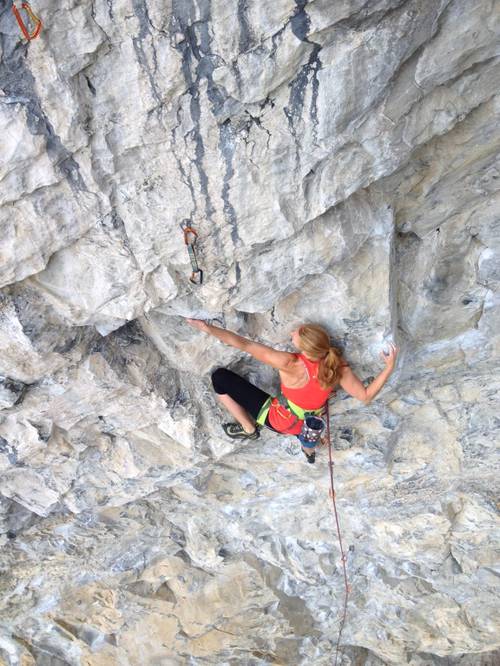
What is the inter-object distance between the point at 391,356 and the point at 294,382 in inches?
21.7

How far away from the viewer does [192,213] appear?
2770mm

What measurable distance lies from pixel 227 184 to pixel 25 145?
0.83 metres

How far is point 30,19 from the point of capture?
2.21 metres

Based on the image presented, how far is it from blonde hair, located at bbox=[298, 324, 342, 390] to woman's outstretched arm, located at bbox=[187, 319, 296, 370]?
0.12m

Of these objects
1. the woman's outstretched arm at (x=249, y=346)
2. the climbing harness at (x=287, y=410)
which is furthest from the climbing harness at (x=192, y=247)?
the climbing harness at (x=287, y=410)

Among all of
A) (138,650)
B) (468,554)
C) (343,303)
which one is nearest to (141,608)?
(138,650)

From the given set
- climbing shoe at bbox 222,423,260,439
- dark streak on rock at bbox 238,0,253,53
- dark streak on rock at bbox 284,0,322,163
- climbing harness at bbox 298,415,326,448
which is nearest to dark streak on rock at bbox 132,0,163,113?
dark streak on rock at bbox 238,0,253,53

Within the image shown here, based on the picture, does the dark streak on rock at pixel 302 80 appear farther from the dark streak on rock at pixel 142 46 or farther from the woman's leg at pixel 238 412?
the woman's leg at pixel 238 412

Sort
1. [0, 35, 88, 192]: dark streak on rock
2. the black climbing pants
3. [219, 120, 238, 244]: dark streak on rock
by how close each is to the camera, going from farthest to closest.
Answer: the black climbing pants, [219, 120, 238, 244]: dark streak on rock, [0, 35, 88, 192]: dark streak on rock

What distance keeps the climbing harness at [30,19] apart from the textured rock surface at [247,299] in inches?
1.3

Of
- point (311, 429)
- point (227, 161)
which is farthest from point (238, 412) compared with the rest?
point (227, 161)

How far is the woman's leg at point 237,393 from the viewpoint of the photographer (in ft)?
12.3

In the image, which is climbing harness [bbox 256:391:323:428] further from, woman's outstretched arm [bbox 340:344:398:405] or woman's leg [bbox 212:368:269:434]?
woman's outstretched arm [bbox 340:344:398:405]

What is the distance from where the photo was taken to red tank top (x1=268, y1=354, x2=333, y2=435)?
11.1 ft
